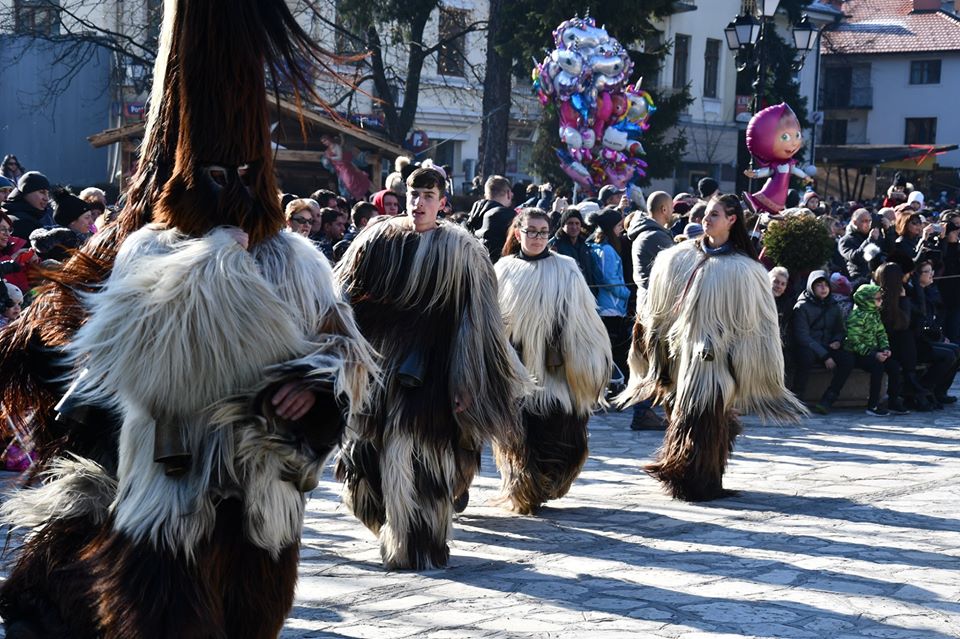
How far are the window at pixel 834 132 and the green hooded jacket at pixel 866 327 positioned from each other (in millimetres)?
55183

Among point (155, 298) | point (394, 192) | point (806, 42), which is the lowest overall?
point (155, 298)

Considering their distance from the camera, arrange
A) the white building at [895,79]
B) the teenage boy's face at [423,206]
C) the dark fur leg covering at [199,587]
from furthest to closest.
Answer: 1. the white building at [895,79]
2. the teenage boy's face at [423,206]
3. the dark fur leg covering at [199,587]

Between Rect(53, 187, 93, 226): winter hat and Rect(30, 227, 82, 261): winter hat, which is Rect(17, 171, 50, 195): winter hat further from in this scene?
Rect(30, 227, 82, 261): winter hat

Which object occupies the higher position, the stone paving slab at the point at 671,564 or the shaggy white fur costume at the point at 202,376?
the shaggy white fur costume at the point at 202,376

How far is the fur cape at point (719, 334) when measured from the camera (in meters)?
9.13

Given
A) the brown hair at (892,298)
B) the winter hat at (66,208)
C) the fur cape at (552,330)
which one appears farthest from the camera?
the brown hair at (892,298)

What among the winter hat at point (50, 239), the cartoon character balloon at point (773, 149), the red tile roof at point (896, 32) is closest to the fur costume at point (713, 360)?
the winter hat at point (50, 239)

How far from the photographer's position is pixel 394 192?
1241cm

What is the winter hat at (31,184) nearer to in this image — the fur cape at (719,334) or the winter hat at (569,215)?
the winter hat at (569,215)

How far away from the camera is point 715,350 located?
915 cm

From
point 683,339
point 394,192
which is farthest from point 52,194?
point 683,339

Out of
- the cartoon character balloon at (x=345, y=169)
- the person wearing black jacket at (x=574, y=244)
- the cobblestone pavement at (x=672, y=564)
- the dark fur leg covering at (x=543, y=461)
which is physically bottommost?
the cobblestone pavement at (x=672, y=564)

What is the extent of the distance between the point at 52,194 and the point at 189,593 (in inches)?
302

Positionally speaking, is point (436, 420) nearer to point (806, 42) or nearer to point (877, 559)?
point (877, 559)
